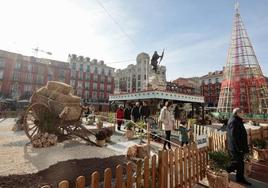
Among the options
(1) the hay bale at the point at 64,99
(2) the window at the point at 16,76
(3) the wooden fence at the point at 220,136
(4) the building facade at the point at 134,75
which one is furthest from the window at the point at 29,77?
(3) the wooden fence at the point at 220,136

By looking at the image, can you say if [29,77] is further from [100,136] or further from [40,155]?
[40,155]

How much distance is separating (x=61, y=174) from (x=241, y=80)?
25.9m

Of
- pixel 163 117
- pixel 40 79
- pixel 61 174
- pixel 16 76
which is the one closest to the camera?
pixel 61 174

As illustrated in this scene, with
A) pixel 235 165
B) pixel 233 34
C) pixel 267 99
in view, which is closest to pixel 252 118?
pixel 267 99

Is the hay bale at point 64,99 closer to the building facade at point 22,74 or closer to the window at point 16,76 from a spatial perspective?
the building facade at point 22,74

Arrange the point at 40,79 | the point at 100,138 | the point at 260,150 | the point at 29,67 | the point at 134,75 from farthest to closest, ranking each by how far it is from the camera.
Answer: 1. the point at 134,75
2. the point at 40,79
3. the point at 29,67
4. the point at 100,138
5. the point at 260,150

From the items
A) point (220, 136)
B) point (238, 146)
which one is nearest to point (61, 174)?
point (238, 146)

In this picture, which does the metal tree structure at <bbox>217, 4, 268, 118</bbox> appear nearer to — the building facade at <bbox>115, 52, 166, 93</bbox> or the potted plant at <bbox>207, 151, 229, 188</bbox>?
the potted plant at <bbox>207, 151, 229, 188</bbox>

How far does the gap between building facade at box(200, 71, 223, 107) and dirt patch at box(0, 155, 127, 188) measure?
66.5 meters

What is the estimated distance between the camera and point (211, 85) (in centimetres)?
6906

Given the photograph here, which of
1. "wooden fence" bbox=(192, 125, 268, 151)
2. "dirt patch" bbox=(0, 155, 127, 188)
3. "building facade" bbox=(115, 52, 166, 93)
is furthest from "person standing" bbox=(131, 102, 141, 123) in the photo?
"building facade" bbox=(115, 52, 166, 93)

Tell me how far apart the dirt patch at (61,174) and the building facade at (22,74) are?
43.1 m

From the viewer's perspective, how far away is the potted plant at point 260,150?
21.5 feet

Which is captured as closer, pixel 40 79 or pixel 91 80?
pixel 40 79
